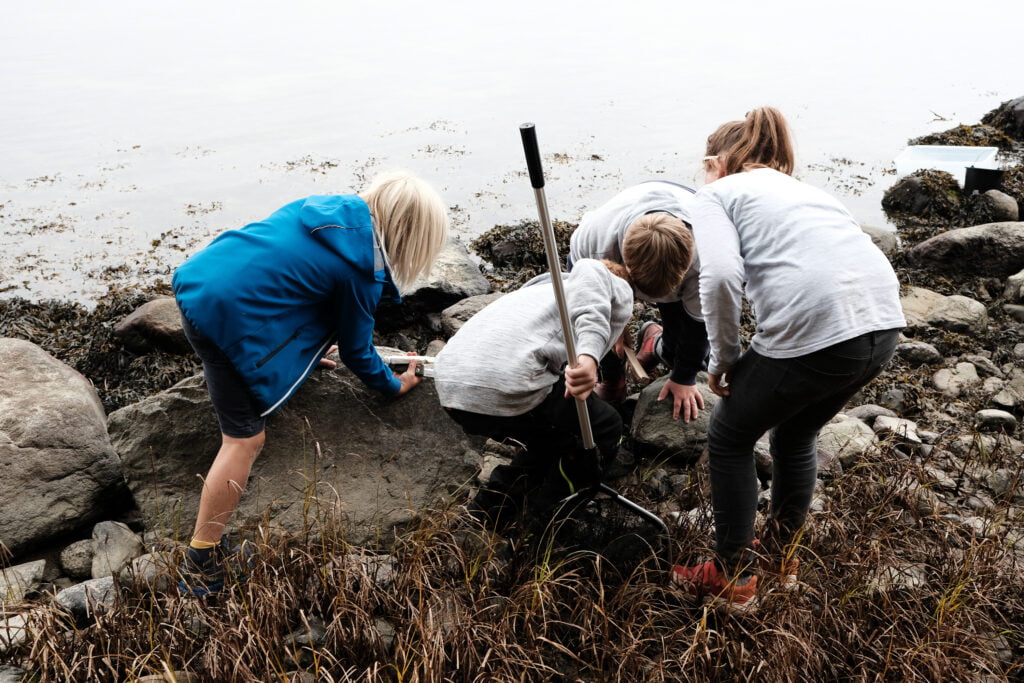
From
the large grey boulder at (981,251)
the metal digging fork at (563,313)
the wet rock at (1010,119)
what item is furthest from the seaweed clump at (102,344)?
→ the wet rock at (1010,119)

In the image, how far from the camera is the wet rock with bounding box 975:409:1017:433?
15.7 feet

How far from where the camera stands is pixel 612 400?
434 cm

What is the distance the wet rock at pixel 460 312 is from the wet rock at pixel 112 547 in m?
2.56

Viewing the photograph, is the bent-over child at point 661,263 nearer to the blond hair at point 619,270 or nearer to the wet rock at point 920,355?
the blond hair at point 619,270

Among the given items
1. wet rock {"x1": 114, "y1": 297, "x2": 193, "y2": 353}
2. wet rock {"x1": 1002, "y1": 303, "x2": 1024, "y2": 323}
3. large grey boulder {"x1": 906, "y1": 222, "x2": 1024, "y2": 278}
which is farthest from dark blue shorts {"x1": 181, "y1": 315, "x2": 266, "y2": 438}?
A: large grey boulder {"x1": 906, "y1": 222, "x2": 1024, "y2": 278}

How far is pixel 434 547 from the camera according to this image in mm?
2971

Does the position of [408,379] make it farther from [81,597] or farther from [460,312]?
[460,312]

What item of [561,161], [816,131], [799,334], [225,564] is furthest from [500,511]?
[816,131]

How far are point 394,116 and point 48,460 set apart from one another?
33.4 feet

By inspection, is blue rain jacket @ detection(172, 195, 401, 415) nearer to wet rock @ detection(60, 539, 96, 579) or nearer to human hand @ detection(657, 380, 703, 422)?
wet rock @ detection(60, 539, 96, 579)

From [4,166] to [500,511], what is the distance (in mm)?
9962

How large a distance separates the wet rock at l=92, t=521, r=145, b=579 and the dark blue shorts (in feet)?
2.89

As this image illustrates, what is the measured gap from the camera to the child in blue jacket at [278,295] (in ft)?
9.34

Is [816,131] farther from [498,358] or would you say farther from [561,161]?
[498,358]
